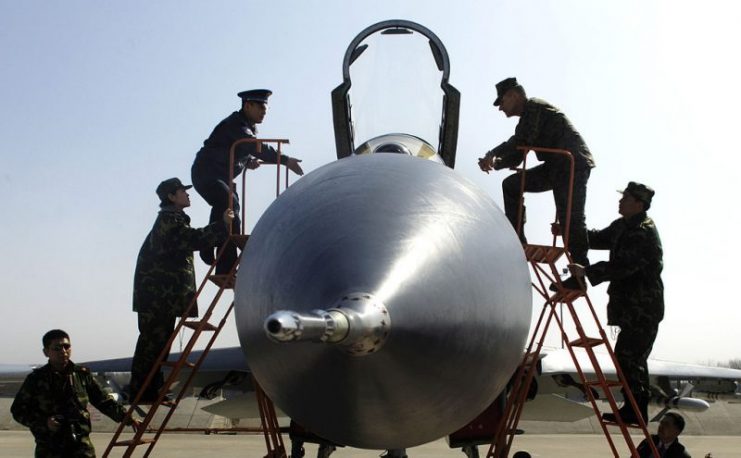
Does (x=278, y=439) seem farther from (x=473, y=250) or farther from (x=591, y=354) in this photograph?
(x=473, y=250)

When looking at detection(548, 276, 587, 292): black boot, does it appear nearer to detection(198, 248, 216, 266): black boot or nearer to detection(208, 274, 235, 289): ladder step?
detection(208, 274, 235, 289): ladder step

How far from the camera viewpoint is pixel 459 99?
6676 mm

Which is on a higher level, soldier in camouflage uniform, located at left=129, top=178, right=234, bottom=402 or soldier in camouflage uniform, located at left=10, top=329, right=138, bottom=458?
soldier in camouflage uniform, located at left=129, top=178, right=234, bottom=402

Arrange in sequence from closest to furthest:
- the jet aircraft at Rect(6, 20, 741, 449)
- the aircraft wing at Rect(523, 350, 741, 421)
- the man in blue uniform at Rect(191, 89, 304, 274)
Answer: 1. the jet aircraft at Rect(6, 20, 741, 449)
2. the man in blue uniform at Rect(191, 89, 304, 274)
3. the aircraft wing at Rect(523, 350, 741, 421)

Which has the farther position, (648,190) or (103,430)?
(103,430)

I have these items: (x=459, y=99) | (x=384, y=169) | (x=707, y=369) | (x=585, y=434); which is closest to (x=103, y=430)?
(x=585, y=434)

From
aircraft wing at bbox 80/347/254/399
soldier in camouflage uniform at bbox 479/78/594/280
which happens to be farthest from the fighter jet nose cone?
aircraft wing at bbox 80/347/254/399

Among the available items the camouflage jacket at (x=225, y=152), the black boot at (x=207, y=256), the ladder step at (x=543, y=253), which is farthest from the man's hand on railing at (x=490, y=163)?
the black boot at (x=207, y=256)

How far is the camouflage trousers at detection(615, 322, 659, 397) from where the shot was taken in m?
5.91

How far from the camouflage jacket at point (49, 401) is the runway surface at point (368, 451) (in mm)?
9187

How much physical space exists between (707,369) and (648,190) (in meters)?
5.61

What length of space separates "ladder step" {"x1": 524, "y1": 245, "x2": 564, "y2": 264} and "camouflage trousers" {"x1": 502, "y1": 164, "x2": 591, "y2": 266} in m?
0.23

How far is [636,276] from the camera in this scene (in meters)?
5.97

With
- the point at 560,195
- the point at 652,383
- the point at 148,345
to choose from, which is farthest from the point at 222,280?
the point at 652,383
